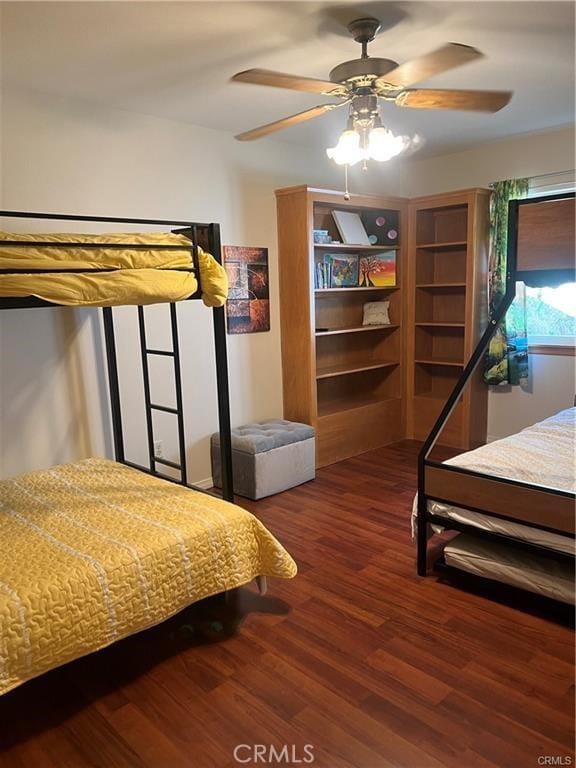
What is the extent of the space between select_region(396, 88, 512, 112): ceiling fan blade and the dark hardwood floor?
2026mm

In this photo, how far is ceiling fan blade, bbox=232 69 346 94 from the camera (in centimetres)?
202

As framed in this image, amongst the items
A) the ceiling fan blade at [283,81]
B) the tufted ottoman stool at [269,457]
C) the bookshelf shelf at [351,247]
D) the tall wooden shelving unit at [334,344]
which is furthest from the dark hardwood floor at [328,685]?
the bookshelf shelf at [351,247]

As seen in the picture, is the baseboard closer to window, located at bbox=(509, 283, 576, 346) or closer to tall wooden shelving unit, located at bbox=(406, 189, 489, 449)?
tall wooden shelving unit, located at bbox=(406, 189, 489, 449)

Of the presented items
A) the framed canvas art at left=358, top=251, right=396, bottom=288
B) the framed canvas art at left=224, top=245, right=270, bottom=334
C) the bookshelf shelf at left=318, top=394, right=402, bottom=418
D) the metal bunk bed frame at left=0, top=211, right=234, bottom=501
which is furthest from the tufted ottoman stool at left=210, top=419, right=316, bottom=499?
the framed canvas art at left=358, top=251, right=396, bottom=288

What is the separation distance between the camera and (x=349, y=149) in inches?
91.7

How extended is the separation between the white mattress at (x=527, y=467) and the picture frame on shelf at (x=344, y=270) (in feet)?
6.40

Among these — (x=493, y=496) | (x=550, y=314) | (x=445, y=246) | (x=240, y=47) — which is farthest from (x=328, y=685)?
(x=445, y=246)

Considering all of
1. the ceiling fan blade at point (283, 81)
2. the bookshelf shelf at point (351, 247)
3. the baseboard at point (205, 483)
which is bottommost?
the baseboard at point (205, 483)

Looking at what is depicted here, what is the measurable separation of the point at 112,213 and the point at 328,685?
2.73 m

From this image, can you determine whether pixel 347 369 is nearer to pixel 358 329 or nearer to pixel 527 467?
pixel 358 329

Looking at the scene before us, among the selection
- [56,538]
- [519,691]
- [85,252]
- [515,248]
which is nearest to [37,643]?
[56,538]

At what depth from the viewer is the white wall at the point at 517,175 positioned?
162 inches

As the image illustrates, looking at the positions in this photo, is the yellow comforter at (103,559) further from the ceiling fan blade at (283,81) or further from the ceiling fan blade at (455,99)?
the ceiling fan blade at (455,99)

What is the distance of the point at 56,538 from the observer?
7.00 ft
